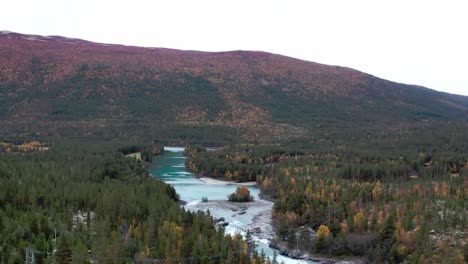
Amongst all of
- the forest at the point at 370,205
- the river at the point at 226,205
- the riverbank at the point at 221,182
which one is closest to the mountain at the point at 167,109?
the river at the point at 226,205

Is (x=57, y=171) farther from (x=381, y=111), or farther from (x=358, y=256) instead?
(x=381, y=111)

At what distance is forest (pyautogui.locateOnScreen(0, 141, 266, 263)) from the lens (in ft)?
127

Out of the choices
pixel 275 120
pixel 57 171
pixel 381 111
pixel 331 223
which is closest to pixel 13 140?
pixel 57 171

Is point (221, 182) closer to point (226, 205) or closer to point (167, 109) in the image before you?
point (226, 205)

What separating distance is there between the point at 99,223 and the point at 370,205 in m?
25.9

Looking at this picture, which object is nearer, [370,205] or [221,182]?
[370,205]

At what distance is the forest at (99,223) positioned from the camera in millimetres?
38719

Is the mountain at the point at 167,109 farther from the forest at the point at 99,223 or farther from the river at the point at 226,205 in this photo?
the forest at the point at 99,223

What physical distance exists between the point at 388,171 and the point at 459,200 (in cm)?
2484

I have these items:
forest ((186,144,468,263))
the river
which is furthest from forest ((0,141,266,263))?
forest ((186,144,468,263))

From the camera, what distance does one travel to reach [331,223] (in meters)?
51.3

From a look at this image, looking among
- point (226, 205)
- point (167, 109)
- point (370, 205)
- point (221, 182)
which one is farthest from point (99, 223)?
point (167, 109)

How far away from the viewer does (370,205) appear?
56.2m

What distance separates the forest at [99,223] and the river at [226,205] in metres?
3.11
